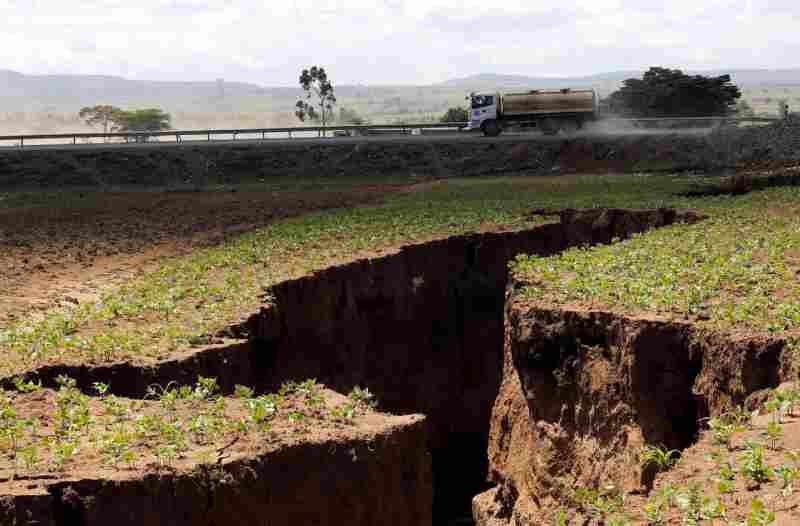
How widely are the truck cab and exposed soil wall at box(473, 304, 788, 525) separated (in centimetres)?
3799

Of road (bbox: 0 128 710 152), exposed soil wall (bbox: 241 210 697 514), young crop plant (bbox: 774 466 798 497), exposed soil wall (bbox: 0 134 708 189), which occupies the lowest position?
exposed soil wall (bbox: 241 210 697 514)

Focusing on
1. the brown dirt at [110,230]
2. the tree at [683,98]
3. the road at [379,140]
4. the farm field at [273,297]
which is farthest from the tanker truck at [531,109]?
the farm field at [273,297]

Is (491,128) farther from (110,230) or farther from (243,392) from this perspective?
(243,392)

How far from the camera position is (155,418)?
11.4 meters

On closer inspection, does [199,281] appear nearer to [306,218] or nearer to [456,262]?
[456,262]

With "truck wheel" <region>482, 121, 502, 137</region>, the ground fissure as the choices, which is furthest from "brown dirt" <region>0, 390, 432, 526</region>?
"truck wheel" <region>482, 121, 502, 137</region>

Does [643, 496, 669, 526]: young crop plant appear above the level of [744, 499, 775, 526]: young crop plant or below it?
below

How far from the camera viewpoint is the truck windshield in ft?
184

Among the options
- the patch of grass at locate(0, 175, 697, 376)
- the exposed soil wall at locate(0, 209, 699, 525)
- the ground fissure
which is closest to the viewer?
the ground fissure

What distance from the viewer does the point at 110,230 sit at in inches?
1298

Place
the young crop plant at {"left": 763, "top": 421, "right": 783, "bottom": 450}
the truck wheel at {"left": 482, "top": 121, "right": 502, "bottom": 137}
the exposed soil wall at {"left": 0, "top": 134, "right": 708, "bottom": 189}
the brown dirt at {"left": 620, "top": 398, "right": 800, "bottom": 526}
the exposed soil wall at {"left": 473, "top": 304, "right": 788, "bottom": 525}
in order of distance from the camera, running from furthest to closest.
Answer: the truck wheel at {"left": 482, "top": 121, "right": 502, "bottom": 137} → the exposed soil wall at {"left": 0, "top": 134, "right": 708, "bottom": 189} → the exposed soil wall at {"left": 473, "top": 304, "right": 788, "bottom": 525} → the young crop plant at {"left": 763, "top": 421, "right": 783, "bottom": 450} → the brown dirt at {"left": 620, "top": 398, "right": 800, "bottom": 526}

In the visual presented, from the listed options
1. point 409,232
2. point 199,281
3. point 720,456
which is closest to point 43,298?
point 199,281

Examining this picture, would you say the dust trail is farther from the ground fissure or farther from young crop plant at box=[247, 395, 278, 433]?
young crop plant at box=[247, 395, 278, 433]

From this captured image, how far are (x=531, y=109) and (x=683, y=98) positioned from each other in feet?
46.4
